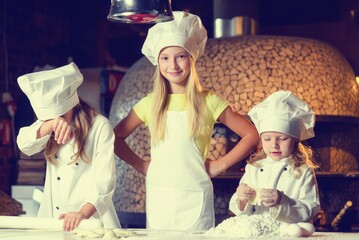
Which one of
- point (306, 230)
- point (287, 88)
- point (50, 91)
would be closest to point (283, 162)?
point (306, 230)

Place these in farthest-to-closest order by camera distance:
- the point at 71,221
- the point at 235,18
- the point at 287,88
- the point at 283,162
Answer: the point at 235,18, the point at 287,88, the point at 283,162, the point at 71,221

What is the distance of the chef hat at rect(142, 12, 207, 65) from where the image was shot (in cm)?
262

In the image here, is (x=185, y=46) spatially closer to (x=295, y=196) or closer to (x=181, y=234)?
(x=295, y=196)

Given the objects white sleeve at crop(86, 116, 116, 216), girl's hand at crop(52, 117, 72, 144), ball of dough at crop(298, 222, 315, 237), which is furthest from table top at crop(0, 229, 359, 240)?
girl's hand at crop(52, 117, 72, 144)

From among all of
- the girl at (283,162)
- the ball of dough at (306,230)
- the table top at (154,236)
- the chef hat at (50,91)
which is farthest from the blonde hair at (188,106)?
the ball of dough at (306,230)

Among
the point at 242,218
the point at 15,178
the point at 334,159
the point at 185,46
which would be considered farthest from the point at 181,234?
the point at 15,178

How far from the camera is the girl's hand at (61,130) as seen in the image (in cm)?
242

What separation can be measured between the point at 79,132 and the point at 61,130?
0.25 ft

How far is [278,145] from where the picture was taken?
2.42m

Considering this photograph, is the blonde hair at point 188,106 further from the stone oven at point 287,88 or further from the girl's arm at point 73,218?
the stone oven at point 287,88

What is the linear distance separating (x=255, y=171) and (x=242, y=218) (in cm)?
51

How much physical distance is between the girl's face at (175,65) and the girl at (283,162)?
0.30 meters

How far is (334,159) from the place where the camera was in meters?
4.17

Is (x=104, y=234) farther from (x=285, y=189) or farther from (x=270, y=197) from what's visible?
(x=285, y=189)
